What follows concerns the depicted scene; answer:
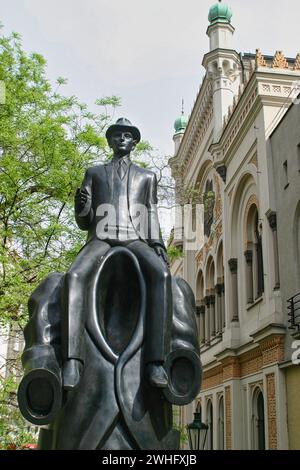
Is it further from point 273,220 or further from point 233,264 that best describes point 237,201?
point 273,220

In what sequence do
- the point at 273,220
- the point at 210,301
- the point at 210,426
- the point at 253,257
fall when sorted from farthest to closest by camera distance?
the point at 210,301 → the point at 210,426 → the point at 253,257 → the point at 273,220

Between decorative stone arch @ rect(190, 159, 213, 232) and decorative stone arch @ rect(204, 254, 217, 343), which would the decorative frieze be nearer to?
decorative stone arch @ rect(190, 159, 213, 232)

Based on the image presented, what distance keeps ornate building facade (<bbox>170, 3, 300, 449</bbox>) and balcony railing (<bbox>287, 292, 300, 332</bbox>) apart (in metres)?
0.54

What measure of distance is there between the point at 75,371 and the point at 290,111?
1298 cm

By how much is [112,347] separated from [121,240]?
2.74 ft

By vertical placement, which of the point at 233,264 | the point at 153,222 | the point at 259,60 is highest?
the point at 259,60

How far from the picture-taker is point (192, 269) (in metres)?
28.9

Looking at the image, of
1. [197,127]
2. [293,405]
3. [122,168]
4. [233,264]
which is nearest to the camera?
[122,168]

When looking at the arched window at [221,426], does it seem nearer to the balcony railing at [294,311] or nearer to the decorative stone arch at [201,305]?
the decorative stone arch at [201,305]

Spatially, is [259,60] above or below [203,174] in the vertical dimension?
below

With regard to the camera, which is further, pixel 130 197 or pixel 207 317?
pixel 207 317

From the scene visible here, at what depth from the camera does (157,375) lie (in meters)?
3.77

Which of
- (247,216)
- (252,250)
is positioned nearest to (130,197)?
(252,250)

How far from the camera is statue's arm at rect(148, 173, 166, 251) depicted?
177 inches
